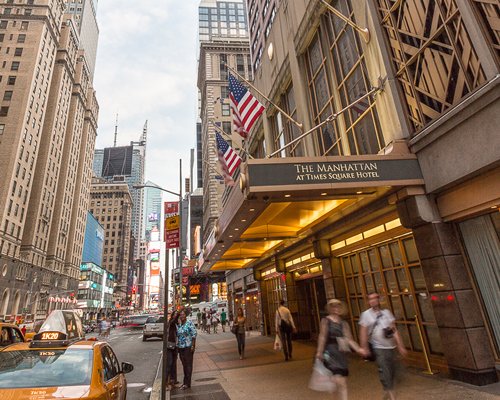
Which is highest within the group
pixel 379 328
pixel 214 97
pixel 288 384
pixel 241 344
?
pixel 214 97

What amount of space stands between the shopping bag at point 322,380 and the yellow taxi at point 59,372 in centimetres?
297

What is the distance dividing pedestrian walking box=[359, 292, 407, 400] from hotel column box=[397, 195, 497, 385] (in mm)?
2585

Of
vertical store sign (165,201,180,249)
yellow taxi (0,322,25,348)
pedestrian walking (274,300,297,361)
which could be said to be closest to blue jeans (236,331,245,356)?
pedestrian walking (274,300,297,361)

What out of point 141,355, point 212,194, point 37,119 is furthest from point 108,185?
point 141,355

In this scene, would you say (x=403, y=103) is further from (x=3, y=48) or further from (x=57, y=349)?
(x=3, y=48)

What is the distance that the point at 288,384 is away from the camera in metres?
8.73

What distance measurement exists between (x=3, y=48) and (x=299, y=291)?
8394 centimetres

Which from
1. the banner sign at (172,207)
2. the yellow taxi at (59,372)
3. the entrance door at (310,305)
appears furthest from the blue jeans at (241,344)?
the yellow taxi at (59,372)

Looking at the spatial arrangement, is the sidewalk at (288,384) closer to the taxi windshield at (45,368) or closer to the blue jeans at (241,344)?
the blue jeans at (241,344)

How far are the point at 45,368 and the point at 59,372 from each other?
252 mm

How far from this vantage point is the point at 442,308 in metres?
7.86

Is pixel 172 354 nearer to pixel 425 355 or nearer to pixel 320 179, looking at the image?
pixel 320 179

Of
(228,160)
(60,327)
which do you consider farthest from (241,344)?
(228,160)

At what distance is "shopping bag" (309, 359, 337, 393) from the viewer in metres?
5.33
